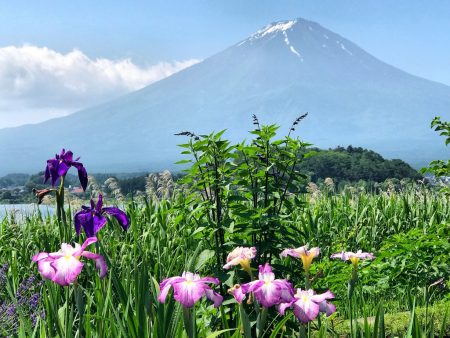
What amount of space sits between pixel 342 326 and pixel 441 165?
2.40 m

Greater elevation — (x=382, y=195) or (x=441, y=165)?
(x=441, y=165)

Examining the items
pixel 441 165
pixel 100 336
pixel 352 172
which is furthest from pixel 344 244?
pixel 352 172

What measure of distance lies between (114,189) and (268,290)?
7801 millimetres

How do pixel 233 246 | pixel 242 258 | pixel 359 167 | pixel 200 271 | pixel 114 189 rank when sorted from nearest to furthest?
pixel 242 258 → pixel 233 246 → pixel 200 271 → pixel 114 189 → pixel 359 167

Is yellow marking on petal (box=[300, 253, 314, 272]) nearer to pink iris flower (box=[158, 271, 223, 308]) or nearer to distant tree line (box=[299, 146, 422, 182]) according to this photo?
pink iris flower (box=[158, 271, 223, 308])

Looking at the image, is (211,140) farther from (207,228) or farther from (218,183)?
(207,228)

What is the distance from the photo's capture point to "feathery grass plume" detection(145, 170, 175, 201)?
927 cm

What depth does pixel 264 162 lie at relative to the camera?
4570 mm

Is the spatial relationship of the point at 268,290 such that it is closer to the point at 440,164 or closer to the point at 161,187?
the point at 440,164

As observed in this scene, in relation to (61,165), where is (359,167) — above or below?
below

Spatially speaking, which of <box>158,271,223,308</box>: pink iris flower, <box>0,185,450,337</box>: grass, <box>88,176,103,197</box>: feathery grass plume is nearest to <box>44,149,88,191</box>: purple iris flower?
<box>0,185,450,337</box>: grass

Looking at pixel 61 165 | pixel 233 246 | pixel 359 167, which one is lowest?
pixel 359 167

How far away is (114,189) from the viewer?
960 cm

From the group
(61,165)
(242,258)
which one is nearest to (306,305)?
(242,258)
